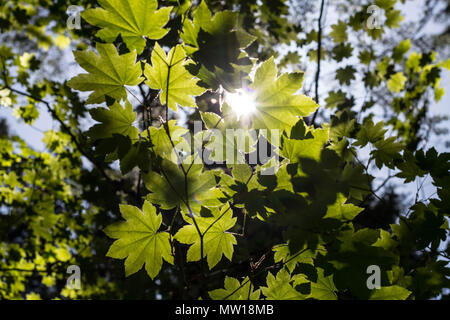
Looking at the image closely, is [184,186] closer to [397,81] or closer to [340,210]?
[340,210]

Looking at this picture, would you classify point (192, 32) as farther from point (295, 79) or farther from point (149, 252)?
point (149, 252)

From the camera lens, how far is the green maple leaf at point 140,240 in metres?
1.08

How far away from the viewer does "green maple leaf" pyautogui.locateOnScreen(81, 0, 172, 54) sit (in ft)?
3.11

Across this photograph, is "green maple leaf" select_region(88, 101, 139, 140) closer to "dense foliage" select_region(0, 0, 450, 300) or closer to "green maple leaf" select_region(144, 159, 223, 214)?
"dense foliage" select_region(0, 0, 450, 300)

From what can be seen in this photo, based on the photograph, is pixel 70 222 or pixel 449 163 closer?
pixel 449 163

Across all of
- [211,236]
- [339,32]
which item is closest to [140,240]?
[211,236]

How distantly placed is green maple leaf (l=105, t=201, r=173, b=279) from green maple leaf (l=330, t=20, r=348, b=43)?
272 centimetres

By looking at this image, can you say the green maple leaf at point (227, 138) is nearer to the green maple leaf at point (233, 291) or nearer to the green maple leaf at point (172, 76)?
the green maple leaf at point (172, 76)

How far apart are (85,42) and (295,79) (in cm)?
298

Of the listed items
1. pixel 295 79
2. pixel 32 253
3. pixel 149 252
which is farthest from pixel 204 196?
pixel 32 253

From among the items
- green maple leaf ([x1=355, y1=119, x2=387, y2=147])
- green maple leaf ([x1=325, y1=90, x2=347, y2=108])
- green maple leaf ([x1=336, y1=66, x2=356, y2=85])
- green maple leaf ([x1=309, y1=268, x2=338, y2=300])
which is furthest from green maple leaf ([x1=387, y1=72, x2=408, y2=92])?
green maple leaf ([x1=309, y1=268, x2=338, y2=300])

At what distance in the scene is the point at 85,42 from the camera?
3.11 meters

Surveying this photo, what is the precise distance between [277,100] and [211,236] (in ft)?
2.01

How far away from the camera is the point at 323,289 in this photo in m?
1.12
